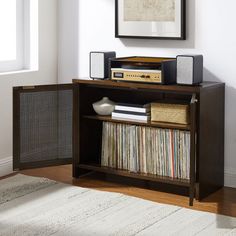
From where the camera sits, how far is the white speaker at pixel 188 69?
3258mm

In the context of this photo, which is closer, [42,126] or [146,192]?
[146,192]

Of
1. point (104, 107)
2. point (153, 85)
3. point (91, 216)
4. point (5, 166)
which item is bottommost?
point (91, 216)

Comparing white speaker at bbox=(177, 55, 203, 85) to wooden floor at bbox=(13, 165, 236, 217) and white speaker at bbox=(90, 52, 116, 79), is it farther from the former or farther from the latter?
wooden floor at bbox=(13, 165, 236, 217)

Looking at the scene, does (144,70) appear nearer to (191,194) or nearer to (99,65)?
(99,65)

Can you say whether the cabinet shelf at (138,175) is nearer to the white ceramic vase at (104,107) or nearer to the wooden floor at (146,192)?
the wooden floor at (146,192)

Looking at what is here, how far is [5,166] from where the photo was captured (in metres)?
3.87

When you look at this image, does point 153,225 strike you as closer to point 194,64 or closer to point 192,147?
point 192,147

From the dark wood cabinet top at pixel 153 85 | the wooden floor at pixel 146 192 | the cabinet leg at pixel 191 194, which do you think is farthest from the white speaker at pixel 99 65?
the cabinet leg at pixel 191 194

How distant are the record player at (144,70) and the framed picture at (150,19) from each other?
0.74ft

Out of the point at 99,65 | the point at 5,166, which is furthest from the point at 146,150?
the point at 5,166

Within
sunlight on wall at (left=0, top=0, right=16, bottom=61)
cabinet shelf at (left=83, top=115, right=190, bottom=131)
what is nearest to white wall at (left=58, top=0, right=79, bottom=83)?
sunlight on wall at (left=0, top=0, right=16, bottom=61)

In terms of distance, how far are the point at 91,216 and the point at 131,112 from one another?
0.79 m

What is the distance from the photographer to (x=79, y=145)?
372 cm

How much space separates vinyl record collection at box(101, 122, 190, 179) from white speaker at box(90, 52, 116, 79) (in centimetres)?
31
